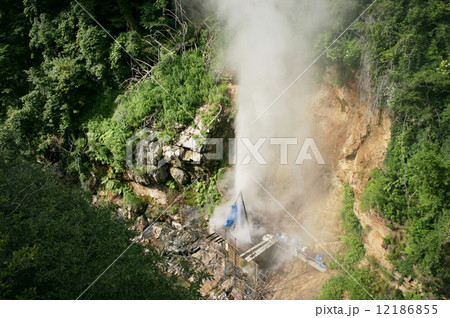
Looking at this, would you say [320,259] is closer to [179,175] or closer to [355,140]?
[355,140]

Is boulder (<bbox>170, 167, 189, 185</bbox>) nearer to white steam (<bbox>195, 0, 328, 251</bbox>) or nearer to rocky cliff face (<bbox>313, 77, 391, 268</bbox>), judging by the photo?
white steam (<bbox>195, 0, 328, 251</bbox>)

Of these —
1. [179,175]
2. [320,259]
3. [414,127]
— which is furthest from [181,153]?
[414,127]

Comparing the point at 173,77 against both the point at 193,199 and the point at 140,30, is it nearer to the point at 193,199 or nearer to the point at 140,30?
the point at 140,30

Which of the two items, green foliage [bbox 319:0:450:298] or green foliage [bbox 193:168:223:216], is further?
green foliage [bbox 193:168:223:216]

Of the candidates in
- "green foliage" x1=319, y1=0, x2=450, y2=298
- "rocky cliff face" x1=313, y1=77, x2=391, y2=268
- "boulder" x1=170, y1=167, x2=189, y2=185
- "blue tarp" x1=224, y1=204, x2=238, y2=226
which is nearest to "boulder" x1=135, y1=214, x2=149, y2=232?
"boulder" x1=170, y1=167, x2=189, y2=185

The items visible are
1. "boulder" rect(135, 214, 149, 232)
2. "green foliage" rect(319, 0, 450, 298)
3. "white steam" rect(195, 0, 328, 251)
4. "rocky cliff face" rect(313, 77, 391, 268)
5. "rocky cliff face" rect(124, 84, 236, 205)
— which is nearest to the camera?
"green foliage" rect(319, 0, 450, 298)

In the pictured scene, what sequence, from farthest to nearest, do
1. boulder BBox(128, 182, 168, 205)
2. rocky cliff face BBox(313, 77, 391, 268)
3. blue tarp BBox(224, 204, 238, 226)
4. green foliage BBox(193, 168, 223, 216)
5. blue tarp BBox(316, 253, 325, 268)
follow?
1. boulder BBox(128, 182, 168, 205)
2. green foliage BBox(193, 168, 223, 216)
3. blue tarp BBox(224, 204, 238, 226)
4. blue tarp BBox(316, 253, 325, 268)
5. rocky cliff face BBox(313, 77, 391, 268)

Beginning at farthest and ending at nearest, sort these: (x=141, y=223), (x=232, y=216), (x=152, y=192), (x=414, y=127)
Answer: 1. (x=152, y=192)
2. (x=141, y=223)
3. (x=232, y=216)
4. (x=414, y=127)
